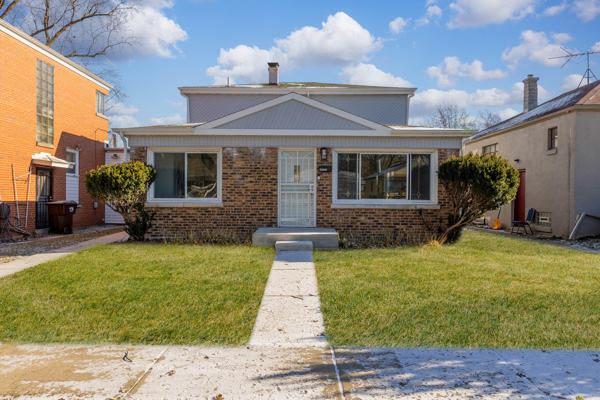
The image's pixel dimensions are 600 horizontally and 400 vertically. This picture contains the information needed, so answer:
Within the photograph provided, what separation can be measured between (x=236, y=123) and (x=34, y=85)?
7.07 metres

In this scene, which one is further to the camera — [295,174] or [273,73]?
[273,73]

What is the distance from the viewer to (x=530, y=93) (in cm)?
2066

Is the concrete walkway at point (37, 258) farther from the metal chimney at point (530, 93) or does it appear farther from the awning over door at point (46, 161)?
the metal chimney at point (530, 93)

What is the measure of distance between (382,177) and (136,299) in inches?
294

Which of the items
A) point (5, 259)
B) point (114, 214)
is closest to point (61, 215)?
point (114, 214)

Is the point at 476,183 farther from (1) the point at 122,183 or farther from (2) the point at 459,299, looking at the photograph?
(1) the point at 122,183

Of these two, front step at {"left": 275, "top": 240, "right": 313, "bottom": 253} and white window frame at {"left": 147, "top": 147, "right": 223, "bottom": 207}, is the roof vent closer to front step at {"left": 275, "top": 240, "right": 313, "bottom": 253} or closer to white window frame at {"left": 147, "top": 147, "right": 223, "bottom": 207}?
white window frame at {"left": 147, "top": 147, "right": 223, "bottom": 207}

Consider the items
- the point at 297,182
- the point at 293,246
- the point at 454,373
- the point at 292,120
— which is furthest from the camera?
the point at 297,182

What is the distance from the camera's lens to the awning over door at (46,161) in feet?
43.4

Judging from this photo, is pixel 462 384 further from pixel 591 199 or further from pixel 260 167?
pixel 591 199

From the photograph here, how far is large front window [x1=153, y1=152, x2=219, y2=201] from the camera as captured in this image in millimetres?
11297

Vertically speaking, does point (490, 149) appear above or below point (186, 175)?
above

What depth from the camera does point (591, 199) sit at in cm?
1353

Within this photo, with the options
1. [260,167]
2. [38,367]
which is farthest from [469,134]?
[38,367]
